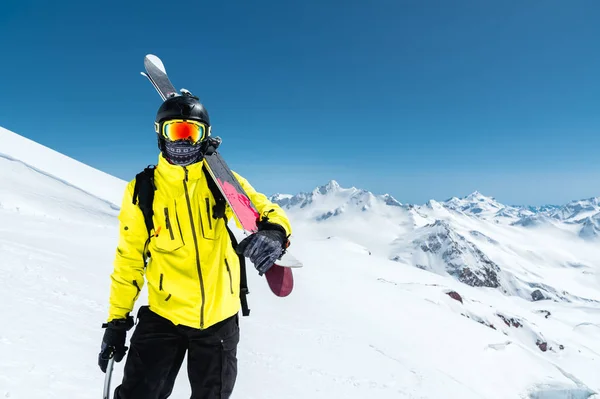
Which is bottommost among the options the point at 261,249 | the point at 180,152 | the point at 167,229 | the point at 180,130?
the point at 261,249

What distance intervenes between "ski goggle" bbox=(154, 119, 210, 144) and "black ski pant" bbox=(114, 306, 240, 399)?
1814 mm

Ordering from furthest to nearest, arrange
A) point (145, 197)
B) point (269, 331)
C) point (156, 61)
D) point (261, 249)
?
point (269, 331) → point (156, 61) → point (145, 197) → point (261, 249)

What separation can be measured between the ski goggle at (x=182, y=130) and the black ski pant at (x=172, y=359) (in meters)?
1.81

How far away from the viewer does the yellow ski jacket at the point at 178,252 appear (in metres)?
3.56

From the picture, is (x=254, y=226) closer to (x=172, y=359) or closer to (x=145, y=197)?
(x=145, y=197)

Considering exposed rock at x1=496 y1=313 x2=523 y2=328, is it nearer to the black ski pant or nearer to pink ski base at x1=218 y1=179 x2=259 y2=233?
the black ski pant

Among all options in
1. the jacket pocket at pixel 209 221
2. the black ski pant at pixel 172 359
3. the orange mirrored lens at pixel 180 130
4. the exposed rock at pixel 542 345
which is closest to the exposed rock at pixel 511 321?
the exposed rock at pixel 542 345

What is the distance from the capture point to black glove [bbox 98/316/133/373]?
3.71 metres

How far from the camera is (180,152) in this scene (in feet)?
12.2

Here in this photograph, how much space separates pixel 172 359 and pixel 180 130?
2303 millimetres

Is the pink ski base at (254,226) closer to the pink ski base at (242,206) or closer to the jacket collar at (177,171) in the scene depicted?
the pink ski base at (242,206)

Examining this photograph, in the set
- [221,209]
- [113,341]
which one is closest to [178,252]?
[221,209]

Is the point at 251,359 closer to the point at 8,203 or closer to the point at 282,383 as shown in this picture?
the point at 282,383

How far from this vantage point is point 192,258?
141 inches
